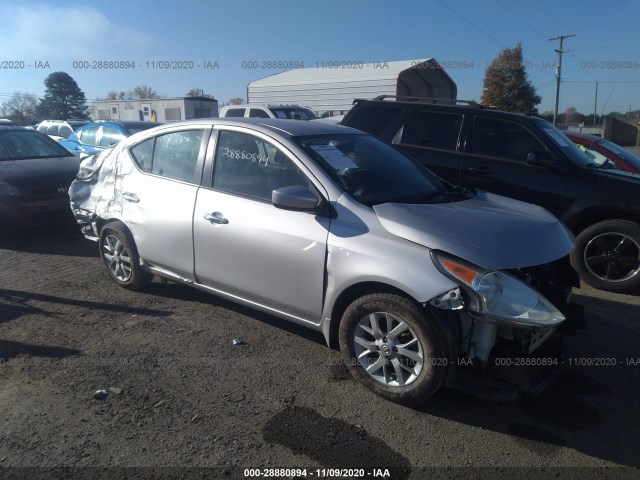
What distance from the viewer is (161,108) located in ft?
72.9

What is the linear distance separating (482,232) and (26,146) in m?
7.48

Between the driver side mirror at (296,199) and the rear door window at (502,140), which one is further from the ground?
the rear door window at (502,140)

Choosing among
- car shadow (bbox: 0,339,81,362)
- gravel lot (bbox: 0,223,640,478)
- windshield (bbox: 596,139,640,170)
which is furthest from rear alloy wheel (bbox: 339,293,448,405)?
windshield (bbox: 596,139,640,170)

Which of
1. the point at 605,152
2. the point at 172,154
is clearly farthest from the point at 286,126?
the point at 605,152

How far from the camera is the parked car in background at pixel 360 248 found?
300cm

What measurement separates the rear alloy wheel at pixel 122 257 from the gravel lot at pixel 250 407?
41cm

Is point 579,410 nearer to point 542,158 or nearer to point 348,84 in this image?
point 542,158

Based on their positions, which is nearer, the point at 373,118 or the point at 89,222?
the point at 89,222

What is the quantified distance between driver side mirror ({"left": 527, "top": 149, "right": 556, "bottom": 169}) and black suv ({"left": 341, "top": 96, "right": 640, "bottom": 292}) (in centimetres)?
1

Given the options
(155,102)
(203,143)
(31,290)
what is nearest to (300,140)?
(203,143)

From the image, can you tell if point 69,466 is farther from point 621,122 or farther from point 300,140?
point 621,122

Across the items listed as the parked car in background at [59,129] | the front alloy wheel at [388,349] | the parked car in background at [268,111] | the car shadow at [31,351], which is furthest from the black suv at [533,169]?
the parked car in background at [59,129]

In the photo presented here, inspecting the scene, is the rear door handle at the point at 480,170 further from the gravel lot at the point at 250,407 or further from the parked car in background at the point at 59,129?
the parked car in background at the point at 59,129

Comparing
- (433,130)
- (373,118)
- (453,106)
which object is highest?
(453,106)
